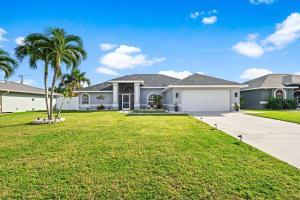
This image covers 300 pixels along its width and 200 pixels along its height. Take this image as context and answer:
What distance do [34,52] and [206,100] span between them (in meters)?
17.7

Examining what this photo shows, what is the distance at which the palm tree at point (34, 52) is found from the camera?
42.6 ft

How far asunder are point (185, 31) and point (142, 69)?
19.9 metres

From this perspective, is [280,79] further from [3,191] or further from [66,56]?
[3,191]

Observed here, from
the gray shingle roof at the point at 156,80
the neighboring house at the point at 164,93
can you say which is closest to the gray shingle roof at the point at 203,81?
the neighboring house at the point at 164,93

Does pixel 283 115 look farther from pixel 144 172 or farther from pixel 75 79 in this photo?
pixel 75 79

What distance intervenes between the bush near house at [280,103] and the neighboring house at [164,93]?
8.57 meters

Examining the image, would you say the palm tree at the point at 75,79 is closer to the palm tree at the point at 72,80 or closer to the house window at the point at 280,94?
the palm tree at the point at 72,80

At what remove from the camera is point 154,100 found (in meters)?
30.5

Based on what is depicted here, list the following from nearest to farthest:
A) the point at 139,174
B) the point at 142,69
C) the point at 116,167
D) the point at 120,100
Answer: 1. the point at 139,174
2. the point at 116,167
3. the point at 120,100
4. the point at 142,69

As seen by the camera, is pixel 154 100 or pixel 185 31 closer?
pixel 185 31

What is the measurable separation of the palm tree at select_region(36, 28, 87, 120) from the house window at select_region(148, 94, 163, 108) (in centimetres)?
1678

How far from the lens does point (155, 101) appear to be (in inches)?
1198

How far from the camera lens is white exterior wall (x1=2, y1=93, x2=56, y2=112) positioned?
25.0 metres

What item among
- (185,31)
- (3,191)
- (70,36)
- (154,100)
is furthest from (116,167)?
(154,100)
